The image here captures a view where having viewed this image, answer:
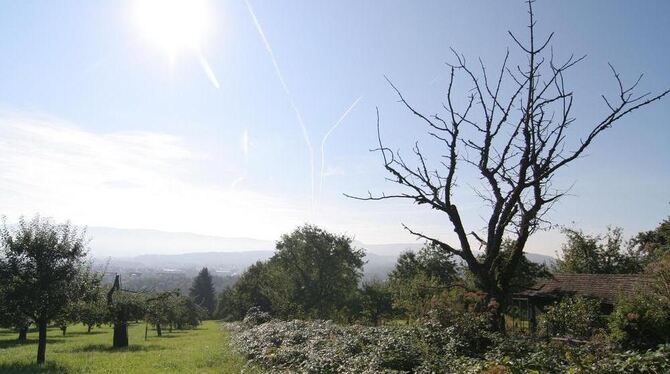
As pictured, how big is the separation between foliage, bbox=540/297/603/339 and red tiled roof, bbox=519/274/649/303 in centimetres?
445

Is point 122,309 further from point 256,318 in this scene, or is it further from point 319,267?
point 319,267

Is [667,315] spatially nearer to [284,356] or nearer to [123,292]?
[284,356]

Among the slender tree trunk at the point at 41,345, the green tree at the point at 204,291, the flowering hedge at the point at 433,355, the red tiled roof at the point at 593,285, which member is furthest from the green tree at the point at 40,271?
the green tree at the point at 204,291

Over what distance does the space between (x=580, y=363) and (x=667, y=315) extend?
637 inches

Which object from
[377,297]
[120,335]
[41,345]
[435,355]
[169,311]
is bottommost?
[169,311]

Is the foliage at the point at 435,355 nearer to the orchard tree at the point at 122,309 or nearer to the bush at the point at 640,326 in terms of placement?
the bush at the point at 640,326

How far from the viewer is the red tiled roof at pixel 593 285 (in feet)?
92.2

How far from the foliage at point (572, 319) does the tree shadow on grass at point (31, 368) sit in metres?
21.0

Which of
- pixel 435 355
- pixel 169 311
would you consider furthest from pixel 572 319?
pixel 169 311

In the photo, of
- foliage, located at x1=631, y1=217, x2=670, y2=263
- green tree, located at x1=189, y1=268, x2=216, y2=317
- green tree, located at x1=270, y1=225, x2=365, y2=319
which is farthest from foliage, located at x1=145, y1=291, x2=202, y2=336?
green tree, located at x1=189, y1=268, x2=216, y2=317

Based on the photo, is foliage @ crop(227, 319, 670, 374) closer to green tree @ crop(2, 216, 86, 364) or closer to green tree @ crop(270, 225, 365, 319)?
green tree @ crop(2, 216, 86, 364)

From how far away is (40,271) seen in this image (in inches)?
624

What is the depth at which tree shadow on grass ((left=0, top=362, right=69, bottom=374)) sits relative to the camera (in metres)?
13.3

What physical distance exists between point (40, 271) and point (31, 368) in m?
3.61
